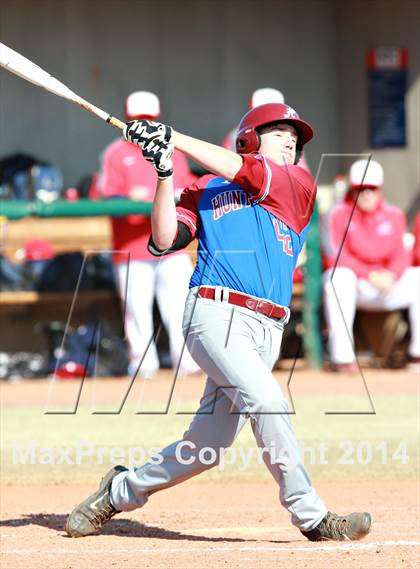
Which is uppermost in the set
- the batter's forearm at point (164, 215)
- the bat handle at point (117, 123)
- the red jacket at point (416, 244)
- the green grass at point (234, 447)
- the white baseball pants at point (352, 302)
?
the bat handle at point (117, 123)

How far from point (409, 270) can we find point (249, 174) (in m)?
5.34

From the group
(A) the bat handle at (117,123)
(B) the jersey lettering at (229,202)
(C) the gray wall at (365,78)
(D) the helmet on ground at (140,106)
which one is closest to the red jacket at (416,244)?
(C) the gray wall at (365,78)

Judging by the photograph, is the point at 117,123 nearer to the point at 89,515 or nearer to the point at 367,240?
the point at 89,515

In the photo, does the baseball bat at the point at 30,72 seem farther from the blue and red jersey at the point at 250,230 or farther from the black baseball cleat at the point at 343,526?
the black baseball cleat at the point at 343,526

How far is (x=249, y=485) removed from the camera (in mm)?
6297

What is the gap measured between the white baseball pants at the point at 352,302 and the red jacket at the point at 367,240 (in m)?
0.09

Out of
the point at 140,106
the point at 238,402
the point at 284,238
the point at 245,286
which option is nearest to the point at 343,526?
the point at 238,402

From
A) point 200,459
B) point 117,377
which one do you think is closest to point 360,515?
point 200,459

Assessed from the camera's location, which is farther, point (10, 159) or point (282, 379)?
point (10, 159)

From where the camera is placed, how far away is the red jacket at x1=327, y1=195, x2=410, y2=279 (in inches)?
378

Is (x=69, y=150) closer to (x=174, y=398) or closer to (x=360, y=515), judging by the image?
(x=174, y=398)

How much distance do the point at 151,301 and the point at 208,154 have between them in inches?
197

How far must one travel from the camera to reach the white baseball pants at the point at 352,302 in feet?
31.2

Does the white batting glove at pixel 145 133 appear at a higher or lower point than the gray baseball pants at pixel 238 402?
higher
